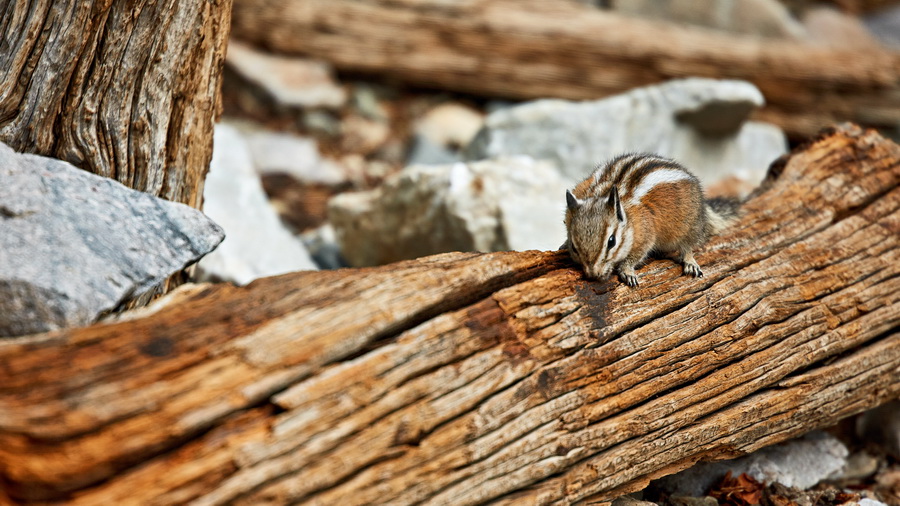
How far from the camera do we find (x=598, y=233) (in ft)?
14.0

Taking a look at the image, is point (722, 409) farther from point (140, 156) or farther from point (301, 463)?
point (140, 156)

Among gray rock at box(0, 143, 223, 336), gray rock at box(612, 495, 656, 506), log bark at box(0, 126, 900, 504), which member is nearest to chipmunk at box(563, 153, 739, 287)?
log bark at box(0, 126, 900, 504)

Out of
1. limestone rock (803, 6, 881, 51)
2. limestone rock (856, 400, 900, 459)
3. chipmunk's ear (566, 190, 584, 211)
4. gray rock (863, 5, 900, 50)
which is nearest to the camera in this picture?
chipmunk's ear (566, 190, 584, 211)

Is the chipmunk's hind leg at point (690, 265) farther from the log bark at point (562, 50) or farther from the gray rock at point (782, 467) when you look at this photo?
the log bark at point (562, 50)

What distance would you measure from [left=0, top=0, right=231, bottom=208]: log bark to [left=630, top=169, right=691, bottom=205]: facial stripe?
8.50ft

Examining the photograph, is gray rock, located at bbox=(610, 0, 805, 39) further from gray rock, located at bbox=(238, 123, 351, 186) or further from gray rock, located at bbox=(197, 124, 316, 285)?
gray rock, located at bbox=(197, 124, 316, 285)

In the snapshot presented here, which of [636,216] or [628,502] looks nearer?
[628,502]

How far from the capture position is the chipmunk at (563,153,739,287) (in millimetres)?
4281

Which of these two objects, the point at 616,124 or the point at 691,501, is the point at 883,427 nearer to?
the point at 691,501

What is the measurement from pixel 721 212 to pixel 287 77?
6547 millimetres

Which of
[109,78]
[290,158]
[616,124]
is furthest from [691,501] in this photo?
[290,158]

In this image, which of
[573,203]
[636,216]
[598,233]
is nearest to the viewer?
[598,233]

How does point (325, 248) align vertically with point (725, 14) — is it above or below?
below

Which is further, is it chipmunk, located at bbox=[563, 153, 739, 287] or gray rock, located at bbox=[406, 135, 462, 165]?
gray rock, located at bbox=[406, 135, 462, 165]
